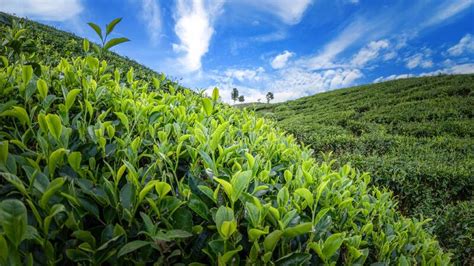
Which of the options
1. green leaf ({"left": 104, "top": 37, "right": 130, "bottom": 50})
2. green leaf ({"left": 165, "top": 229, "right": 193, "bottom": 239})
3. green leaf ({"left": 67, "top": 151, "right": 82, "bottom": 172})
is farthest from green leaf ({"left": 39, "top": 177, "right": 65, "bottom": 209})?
green leaf ({"left": 104, "top": 37, "right": 130, "bottom": 50})

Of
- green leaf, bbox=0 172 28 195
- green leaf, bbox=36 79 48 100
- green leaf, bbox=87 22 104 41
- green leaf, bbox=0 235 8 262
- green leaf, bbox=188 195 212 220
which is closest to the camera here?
green leaf, bbox=0 235 8 262

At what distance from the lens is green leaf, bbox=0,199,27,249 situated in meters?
0.77

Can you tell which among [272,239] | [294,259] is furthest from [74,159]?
[294,259]

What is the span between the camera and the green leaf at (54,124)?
118cm

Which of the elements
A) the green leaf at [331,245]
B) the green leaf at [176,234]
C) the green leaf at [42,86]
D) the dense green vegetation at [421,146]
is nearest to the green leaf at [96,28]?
the green leaf at [42,86]

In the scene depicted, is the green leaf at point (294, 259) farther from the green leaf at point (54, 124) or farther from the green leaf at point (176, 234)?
the green leaf at point (54, 124)

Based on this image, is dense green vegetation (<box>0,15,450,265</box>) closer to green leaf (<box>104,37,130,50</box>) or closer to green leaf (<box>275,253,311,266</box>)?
green leaf (<box>275,253,311,266</box>)

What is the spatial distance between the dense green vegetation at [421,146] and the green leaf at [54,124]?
→ 3426 mm

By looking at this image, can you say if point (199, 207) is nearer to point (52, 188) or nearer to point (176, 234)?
point (176, 234)

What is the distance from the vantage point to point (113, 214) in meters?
1.10

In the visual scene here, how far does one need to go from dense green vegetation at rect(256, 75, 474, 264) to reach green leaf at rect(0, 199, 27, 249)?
3.50 meters

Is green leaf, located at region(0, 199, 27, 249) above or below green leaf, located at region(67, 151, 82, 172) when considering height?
below

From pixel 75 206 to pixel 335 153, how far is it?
8106 mm

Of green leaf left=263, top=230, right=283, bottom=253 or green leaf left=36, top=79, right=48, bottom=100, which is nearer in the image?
green leaf left=263, top=230, right=283, bottom=253
